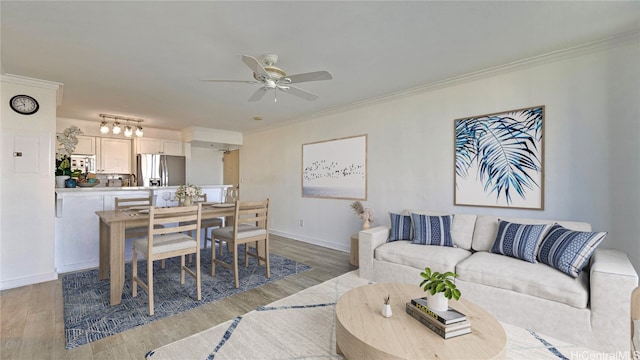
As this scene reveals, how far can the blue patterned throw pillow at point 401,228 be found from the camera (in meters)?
3.24

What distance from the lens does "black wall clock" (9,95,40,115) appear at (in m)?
3.15

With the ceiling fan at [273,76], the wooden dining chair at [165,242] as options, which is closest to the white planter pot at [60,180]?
the wooden dining chair at [165,242]

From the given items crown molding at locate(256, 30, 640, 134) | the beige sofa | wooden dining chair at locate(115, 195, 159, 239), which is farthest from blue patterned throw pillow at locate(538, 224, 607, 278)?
wooden dining chair at locate(115, 195, 159, 239)

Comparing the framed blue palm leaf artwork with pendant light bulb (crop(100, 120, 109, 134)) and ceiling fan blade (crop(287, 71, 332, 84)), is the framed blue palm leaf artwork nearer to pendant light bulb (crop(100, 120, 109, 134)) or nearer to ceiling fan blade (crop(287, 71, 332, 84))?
ceiling fan blade (crop(287, 71, 332, 84))

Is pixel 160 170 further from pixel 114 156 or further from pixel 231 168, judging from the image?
pixel 231 168

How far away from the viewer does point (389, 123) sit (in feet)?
13.1

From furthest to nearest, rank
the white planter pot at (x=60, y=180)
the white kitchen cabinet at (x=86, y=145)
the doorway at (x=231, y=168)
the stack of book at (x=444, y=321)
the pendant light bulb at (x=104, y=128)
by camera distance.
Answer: the doorway at (x=231, y=168)
the white kitchen cabinet at (x=86, y=145)
the pendant light bulb at (x=104, y=128)
the white planter pot at (x=60, y=180)
the stack of book at (x=444, y=321)

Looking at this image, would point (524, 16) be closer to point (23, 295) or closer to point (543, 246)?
point (543, 246)

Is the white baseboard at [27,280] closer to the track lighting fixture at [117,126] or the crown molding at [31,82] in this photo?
the crown molding at [31,82]

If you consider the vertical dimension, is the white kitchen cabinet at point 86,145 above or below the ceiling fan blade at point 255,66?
below

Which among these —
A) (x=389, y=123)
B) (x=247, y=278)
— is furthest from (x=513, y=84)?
(x=247, y=278)

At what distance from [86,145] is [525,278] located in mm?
7385

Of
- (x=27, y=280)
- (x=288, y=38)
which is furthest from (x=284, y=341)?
(x=27, y=280)

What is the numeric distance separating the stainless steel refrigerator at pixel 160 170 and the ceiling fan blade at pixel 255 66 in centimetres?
481
